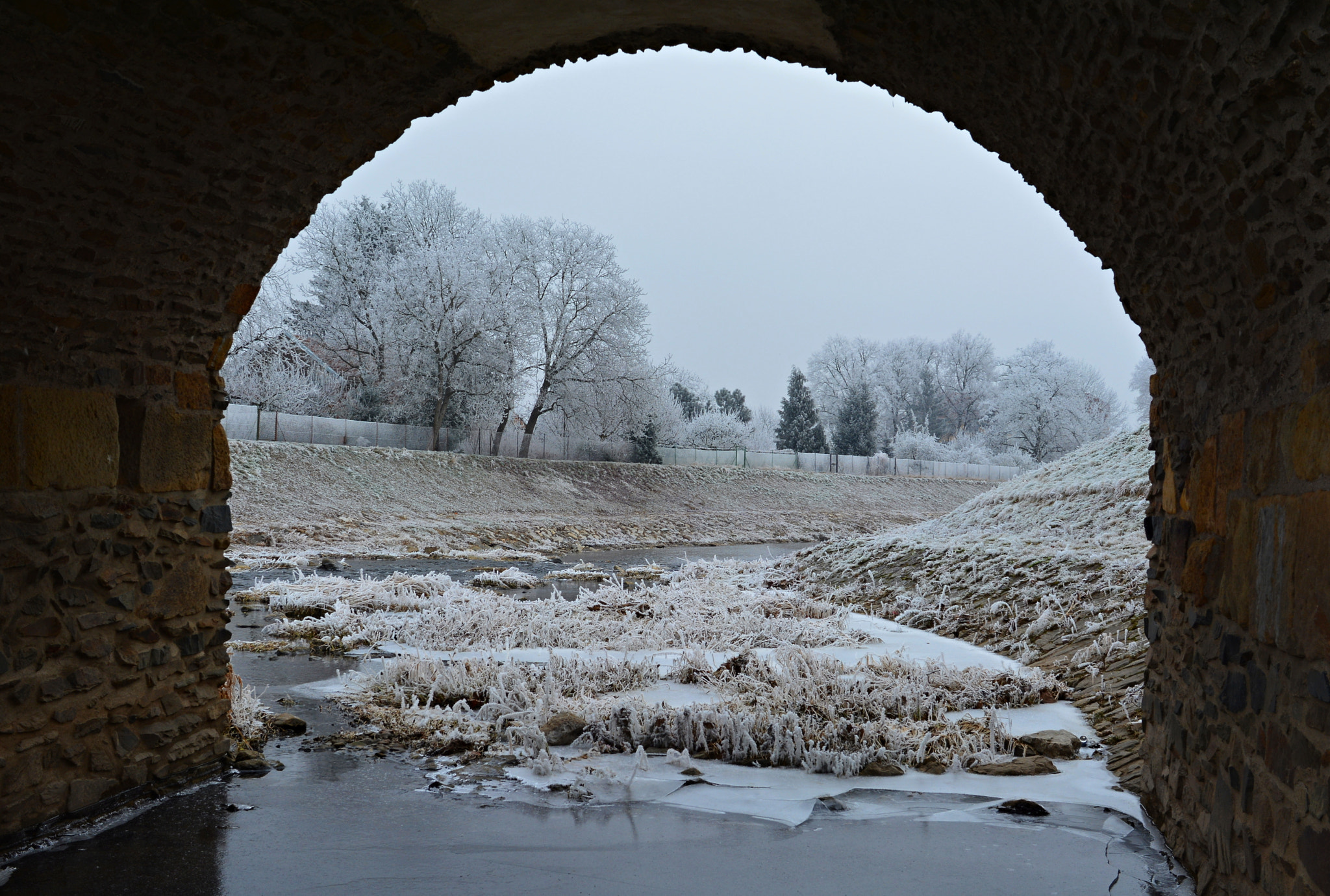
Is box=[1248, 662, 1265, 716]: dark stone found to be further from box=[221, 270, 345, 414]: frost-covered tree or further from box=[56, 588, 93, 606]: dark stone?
box=[221, 270, 345, 414]: frost-covered tree

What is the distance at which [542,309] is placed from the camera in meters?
34.2

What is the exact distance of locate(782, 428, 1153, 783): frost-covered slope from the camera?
22.1ft

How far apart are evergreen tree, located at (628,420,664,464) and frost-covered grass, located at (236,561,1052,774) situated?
85.7 ft

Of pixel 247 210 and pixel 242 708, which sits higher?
pixel 247 210

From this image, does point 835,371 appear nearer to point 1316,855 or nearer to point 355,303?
point 355,303

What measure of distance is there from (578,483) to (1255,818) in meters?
28.8

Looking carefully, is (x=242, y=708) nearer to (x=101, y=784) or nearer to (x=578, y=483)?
(x=101, y=784)

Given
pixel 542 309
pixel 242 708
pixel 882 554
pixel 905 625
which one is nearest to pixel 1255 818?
pixel 242 708

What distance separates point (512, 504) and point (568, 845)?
23921 mm

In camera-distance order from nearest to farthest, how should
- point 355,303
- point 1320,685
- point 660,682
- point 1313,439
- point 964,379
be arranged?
point 1320,685 → point 1313,439 → point 660,682 → point 355,303 → point 964,379

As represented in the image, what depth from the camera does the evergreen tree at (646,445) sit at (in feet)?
120

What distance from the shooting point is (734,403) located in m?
72.4

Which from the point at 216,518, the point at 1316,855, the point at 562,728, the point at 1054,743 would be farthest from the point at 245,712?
the point at 1316,855

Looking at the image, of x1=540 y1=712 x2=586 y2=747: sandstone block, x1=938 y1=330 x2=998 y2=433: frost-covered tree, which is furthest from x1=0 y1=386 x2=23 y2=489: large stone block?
x1=938 y1=330 x2=998 y2=433: frost-covered tree
